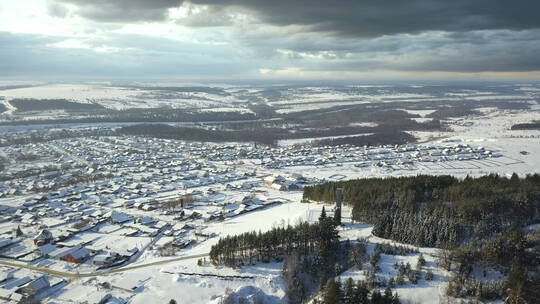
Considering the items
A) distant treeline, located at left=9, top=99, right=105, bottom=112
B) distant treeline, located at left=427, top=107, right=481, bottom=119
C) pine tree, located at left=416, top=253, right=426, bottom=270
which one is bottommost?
pine tree, located at left=416, top=253, right=426, bottom=270

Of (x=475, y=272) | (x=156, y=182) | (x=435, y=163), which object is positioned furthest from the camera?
(x=435, y=163)

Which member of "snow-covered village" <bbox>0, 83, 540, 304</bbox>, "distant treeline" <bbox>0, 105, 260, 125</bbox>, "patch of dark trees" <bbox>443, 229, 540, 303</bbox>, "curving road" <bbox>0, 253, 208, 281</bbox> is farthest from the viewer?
"distant treeline" <bbox>0, 105, 260, 125</bbox>

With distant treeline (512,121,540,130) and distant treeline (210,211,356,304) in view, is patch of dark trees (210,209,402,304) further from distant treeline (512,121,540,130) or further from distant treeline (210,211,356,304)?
distant treeline (512,121,540,130)

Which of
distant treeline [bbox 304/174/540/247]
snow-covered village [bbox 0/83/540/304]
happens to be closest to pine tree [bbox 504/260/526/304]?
snow-covered village [bbox 0/83/540/304]

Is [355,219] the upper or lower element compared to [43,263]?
upper

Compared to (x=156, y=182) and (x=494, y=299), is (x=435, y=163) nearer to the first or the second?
(x=156, y=182)

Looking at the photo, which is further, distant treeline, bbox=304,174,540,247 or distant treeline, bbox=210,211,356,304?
distant treeline, bbox=304,174,540,247

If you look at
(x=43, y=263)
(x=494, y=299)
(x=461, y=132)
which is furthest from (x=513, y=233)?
(x=461, y=132)

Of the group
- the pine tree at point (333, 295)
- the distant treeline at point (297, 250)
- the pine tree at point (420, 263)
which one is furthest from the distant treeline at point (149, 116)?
the pine tree at point (333, 295)

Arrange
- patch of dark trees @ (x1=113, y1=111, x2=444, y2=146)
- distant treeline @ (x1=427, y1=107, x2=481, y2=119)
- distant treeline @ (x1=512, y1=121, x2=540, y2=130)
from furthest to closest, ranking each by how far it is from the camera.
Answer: distant treeline @ (x1=427, y1=107, x2=481, y2=119) < distant treeline @ (x1=512, y1=121, x2=540, y2=130) < patch of dark trees @ (x1=113, y1=111, x2=444, y2=146)
